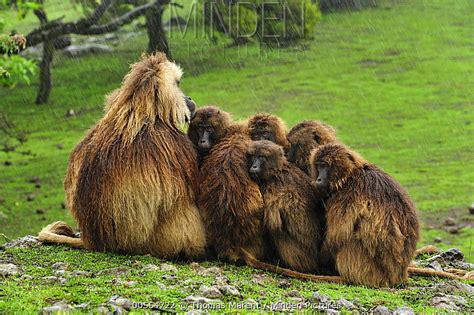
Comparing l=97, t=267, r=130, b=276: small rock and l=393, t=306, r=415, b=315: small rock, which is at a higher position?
l=97, t=267, r=130, b=276: small rock

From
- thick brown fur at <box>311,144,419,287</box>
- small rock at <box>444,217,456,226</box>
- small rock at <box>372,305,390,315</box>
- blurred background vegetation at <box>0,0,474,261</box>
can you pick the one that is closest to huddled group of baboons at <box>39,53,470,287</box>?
thick brown fur at <box>311,144,419,287</box>

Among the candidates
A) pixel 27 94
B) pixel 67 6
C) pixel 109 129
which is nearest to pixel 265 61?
pixel 27 94

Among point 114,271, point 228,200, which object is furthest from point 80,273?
point 228,200

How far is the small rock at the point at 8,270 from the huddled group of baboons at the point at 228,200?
0.91m

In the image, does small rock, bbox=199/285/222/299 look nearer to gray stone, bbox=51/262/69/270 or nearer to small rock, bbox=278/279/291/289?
small rock, bbox=278/279/291/289

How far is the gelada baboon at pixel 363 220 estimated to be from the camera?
810 centimetres

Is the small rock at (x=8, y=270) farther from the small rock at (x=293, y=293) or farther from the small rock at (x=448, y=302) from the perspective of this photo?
the small rock at (x=448, y=302)

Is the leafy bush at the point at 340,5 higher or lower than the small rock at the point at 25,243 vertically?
higher

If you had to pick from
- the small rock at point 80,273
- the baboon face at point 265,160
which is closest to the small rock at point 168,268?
the small rock at point 80,273

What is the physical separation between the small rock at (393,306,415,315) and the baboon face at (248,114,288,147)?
2.65 m

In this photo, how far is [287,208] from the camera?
834cm

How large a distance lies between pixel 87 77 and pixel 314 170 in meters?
25.5

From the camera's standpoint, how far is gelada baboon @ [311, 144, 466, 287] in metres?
8.10

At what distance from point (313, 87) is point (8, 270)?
22016mm
